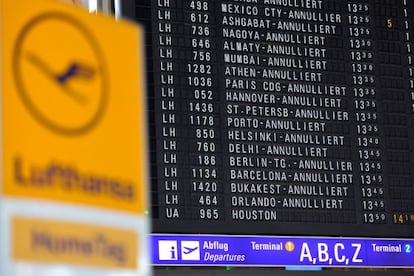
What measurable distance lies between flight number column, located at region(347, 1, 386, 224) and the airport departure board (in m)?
0.01

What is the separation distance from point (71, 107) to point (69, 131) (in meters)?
0.04

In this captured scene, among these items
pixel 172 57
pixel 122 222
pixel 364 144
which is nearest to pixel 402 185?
pixel 364 144

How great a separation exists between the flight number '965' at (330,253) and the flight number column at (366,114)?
0.36 m

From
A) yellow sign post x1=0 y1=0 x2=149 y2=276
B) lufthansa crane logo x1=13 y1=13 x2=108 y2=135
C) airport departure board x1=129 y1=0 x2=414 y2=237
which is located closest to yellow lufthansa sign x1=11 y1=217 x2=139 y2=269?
yellow sign post x1=0 y1=0 x2=149 y2=276

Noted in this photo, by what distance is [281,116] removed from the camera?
10.8 m

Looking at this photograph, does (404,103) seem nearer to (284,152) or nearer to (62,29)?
(284,152)

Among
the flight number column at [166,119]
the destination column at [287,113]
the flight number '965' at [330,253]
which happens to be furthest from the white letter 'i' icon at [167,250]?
the flight number '965' at [330,253]

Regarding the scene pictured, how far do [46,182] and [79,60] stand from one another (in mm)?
204

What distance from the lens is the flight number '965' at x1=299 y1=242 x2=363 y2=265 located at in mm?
11031

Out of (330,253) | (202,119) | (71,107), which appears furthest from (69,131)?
(330,253)

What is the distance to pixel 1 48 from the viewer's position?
151 cm

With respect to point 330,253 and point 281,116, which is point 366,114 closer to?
point 281,116

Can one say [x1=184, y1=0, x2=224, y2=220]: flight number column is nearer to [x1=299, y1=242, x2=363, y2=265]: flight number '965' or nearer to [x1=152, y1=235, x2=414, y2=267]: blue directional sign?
[x1=152, y1=235, x2=414, y2=267]: blue directional sign

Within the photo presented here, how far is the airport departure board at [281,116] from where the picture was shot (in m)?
10.3
